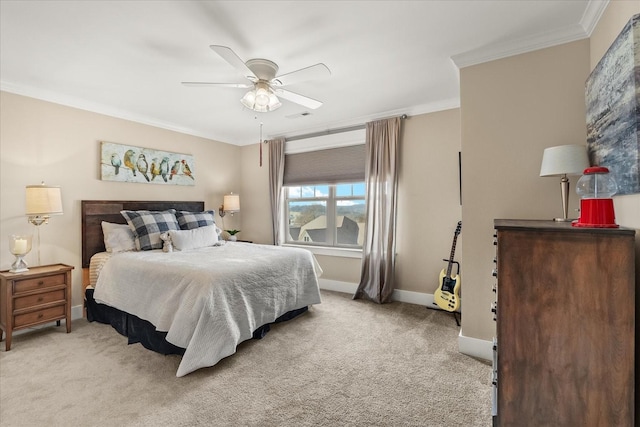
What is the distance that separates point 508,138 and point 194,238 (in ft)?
11.0

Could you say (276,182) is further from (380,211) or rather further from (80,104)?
(80,104)

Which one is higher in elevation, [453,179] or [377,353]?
[453,179]

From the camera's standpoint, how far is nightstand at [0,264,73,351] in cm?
257

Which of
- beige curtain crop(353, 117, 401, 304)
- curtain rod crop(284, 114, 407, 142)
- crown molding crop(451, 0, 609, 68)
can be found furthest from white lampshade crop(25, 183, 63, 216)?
crown molding crop(451, 0, 609, 68)

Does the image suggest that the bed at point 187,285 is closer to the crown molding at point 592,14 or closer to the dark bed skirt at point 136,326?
the dark bed skirt at point 136,326

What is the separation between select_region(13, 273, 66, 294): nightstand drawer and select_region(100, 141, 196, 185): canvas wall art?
129 centimetres

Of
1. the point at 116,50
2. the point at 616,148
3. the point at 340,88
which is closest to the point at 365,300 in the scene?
the point at 340,88

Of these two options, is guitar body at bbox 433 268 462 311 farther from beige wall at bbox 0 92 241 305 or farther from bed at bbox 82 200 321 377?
beige wall at bbox 0 92 241 305

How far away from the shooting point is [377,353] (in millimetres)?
2482

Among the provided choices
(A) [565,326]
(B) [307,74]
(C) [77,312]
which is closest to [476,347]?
(A) [565,326]

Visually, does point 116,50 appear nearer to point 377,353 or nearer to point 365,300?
point 377,353

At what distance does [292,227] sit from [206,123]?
2.09 metres

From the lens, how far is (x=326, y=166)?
4430 mm

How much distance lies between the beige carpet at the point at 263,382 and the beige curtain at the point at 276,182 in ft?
6.99
